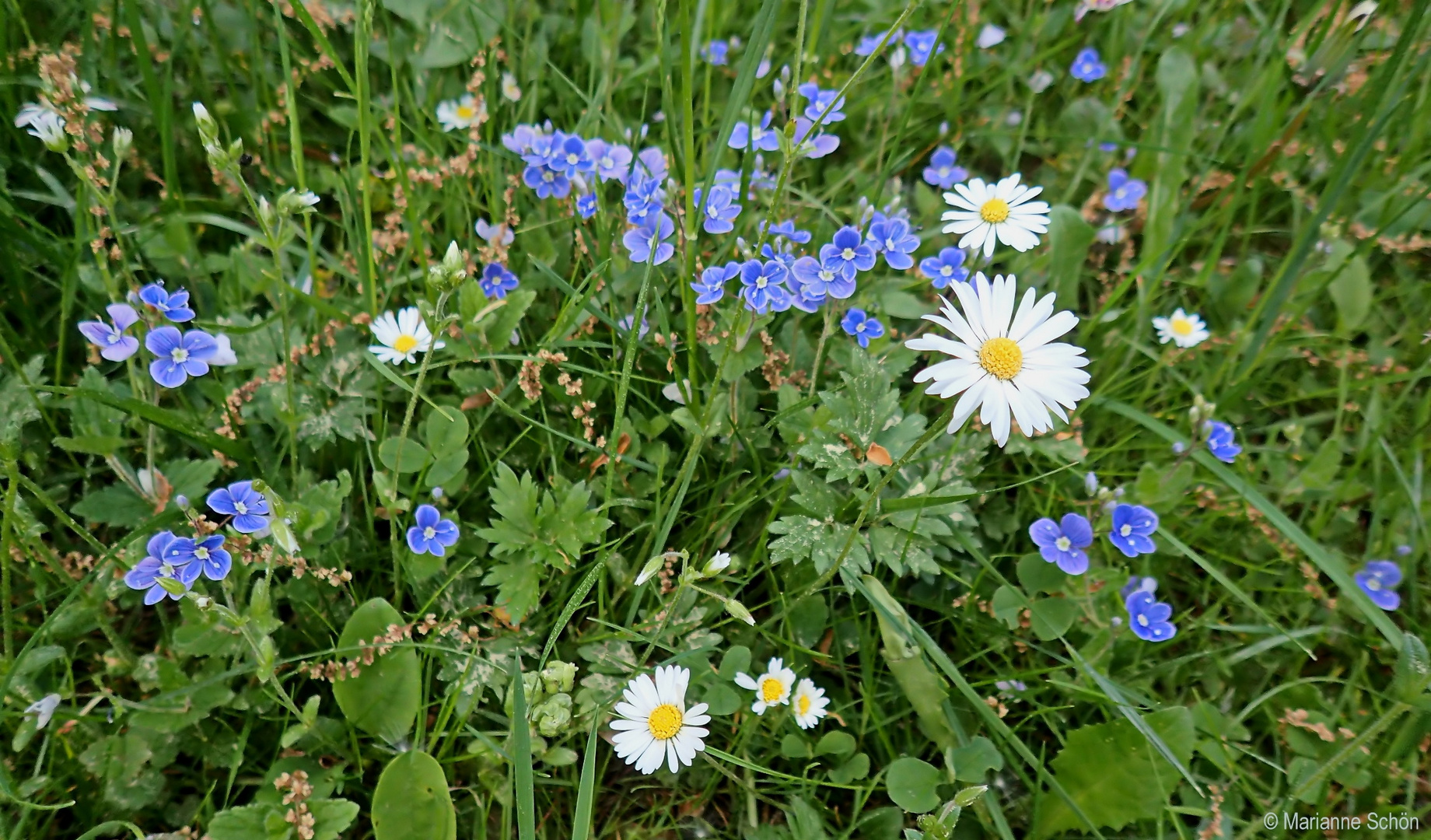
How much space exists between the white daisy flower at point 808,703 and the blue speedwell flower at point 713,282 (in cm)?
84

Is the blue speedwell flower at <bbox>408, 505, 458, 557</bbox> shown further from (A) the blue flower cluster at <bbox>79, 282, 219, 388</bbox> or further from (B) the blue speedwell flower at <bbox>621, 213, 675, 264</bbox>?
(B) the blue speedwell flower at <bbox>621, 213, 675, 264</bbox>

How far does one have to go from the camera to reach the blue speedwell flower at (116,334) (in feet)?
6.29

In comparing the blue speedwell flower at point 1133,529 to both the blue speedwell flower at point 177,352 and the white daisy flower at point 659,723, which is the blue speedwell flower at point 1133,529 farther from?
the blue speedwell flower at point 177,352

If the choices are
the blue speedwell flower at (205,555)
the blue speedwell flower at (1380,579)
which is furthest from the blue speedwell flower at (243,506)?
A: the blue speedwell flower at (1380,579)

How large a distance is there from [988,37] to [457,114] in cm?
171

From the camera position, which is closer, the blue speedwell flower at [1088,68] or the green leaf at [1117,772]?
the green leaf at [1117,772]

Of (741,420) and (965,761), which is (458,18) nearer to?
(741,420)

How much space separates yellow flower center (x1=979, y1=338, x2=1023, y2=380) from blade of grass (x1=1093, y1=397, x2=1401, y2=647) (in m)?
0.85

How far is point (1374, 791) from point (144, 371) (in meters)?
2.95

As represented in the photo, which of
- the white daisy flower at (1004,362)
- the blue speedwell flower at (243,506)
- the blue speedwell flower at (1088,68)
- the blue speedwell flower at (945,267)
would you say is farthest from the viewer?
the blue speedwell flower at (1088,68)

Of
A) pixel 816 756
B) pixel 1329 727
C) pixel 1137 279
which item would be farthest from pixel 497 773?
pixel 1137 279

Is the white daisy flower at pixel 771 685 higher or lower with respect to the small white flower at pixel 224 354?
lower

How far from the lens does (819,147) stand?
86.1 inches

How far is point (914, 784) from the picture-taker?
1874 millimetres
